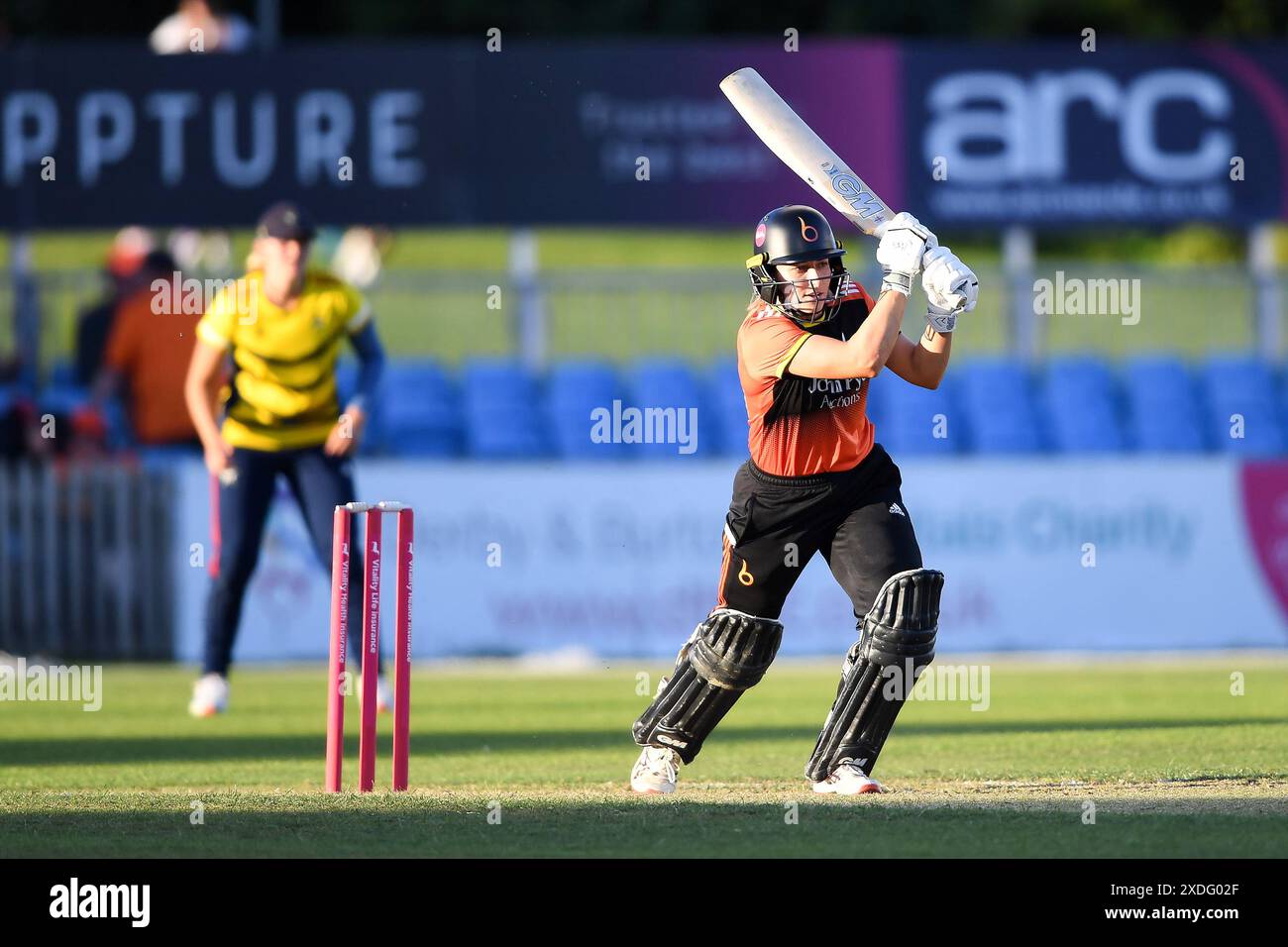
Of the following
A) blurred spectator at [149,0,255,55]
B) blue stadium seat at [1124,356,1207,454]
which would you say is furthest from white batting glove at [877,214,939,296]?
blurred spectator at [149,0,255,55]

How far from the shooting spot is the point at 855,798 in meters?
7.46

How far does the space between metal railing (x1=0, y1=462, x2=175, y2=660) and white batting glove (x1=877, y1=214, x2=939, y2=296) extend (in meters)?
8.57

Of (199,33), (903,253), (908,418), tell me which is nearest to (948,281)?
(903,253)

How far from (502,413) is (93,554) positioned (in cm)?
311

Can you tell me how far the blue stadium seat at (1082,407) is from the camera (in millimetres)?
15992

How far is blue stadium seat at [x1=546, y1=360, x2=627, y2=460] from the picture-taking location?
15516 mm

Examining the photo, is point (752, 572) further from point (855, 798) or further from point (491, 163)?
point (491, 163)

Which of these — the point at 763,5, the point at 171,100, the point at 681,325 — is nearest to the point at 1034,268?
the point at 681,325

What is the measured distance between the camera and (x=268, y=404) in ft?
34.5

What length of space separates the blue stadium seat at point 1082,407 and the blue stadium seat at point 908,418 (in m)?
0.94

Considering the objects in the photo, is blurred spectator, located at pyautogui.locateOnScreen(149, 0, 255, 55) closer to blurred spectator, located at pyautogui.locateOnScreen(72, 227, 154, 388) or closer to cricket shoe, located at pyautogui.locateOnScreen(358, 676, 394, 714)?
blurred spectator, located at pyautogui.locateOnScreen(72, 227, 154, 388)

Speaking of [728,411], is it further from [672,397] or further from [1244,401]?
[1244,401]

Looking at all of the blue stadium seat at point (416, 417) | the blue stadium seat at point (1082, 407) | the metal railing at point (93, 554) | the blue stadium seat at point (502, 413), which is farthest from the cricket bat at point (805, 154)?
the blue stadium seat at point (1082, 407)

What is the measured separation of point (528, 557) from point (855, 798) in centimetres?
743
